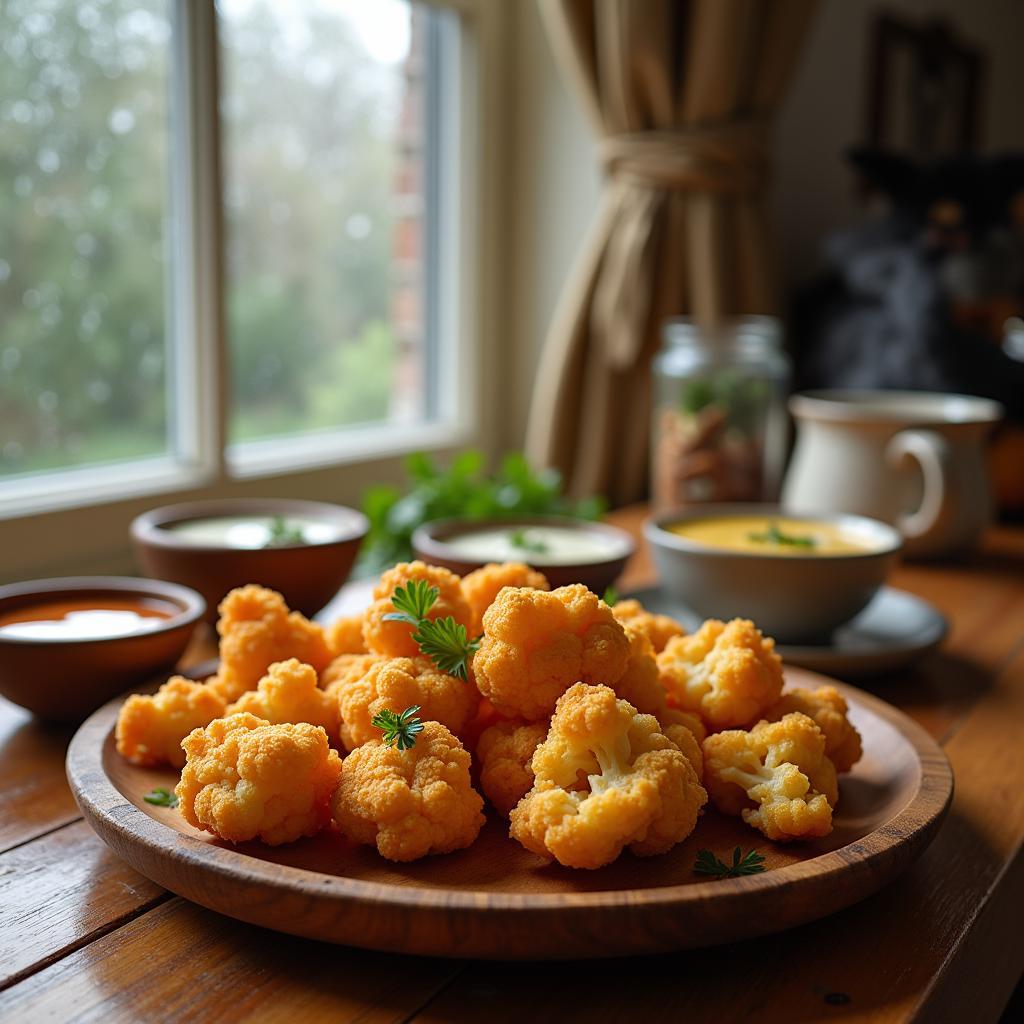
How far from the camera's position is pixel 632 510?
1.86m

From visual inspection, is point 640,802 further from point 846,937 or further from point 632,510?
point 632,510

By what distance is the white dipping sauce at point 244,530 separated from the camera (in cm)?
111

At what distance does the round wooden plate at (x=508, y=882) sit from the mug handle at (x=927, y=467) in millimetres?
769

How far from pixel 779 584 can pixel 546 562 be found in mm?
196

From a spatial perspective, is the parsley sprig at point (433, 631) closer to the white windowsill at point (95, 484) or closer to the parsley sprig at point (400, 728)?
the parsley sprig at point (400, 728)

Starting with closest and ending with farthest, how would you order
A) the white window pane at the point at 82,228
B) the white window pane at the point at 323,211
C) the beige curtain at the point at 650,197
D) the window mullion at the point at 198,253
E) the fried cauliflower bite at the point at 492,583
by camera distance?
the fried cauliflower bite at the point at 492,583 → the white window pane at the point at 82,228 → the window mullion at the point at 198,253 → the white window pane at the point at 323,211 → the beige curtain at the point at 650,197

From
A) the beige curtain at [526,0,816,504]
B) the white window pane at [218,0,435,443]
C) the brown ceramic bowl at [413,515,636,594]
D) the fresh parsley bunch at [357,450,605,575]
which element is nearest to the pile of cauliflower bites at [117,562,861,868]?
the brown ceramic bowl at [413,515,636,594]

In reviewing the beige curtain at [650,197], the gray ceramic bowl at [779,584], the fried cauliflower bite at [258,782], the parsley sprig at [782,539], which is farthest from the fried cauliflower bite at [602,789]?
the beige curtain at [650,197]

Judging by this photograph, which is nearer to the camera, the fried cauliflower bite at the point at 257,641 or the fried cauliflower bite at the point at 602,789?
the fried cauliflower bite at the point at 602,789

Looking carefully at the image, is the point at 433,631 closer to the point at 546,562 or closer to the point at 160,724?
the point at 160,724

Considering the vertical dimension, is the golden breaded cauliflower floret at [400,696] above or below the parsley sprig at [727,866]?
above

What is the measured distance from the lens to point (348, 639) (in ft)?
2.61

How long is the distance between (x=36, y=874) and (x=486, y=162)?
5.32 feet

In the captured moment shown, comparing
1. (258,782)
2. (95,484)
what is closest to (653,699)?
(258,782)
